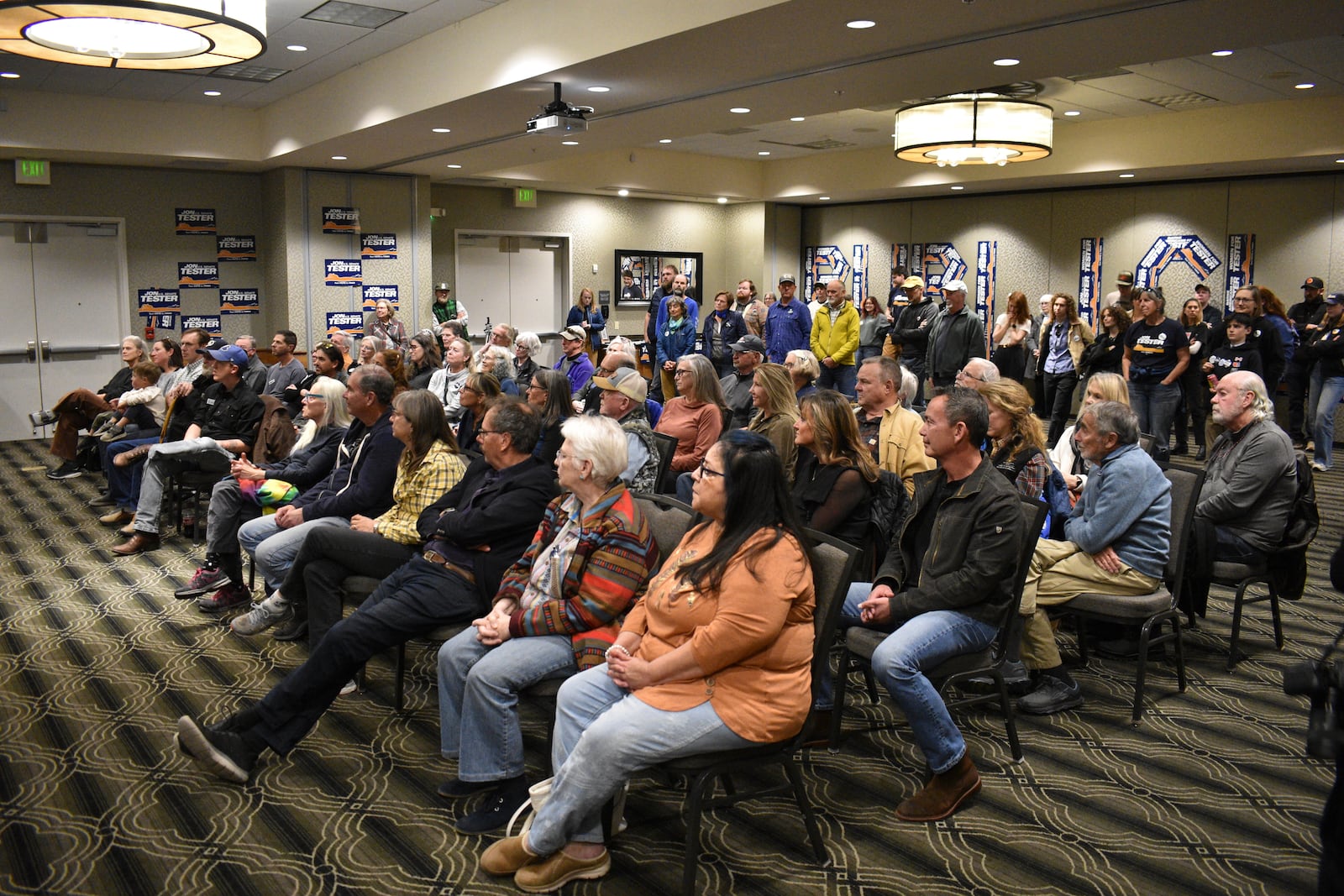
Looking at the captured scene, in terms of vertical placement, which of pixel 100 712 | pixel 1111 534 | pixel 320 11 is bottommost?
pixel 100 712

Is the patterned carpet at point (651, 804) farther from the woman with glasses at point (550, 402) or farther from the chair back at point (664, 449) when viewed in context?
the chair back at point (664, 449)

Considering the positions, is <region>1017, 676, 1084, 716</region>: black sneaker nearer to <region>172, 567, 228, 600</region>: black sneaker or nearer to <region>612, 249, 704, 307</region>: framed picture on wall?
<region>172, 567, 228, 600</region>: black sneaker

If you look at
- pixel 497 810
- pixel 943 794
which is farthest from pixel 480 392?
pixel 943 794

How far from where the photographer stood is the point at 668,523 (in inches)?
135

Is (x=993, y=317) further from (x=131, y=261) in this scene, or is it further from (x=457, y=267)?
(x=131, y=261)

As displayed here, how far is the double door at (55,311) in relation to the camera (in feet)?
38.2

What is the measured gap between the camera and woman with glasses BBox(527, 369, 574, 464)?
5332 millimetres

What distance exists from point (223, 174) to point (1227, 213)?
12.5 metres

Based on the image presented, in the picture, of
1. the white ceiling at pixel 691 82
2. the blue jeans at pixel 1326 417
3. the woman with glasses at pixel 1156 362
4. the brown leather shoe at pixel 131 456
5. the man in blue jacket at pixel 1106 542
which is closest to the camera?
the man in blue jacket at pixel 1106 542

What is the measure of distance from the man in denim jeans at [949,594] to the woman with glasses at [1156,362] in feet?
21.2

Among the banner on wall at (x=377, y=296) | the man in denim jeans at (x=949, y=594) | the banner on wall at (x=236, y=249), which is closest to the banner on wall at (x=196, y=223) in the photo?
the banner on wall at (x=236, y=249)

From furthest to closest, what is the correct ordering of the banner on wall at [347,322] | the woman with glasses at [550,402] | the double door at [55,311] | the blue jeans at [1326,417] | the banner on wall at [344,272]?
the banner on wall at [347,322] → the banner on wall at [344,272] → the double door at [55,311] → the blue jeans at [1326,417] → the woman with glasses at [550,402]

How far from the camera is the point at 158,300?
1254 cm

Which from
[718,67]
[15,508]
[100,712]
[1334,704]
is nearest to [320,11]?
[718,67]
